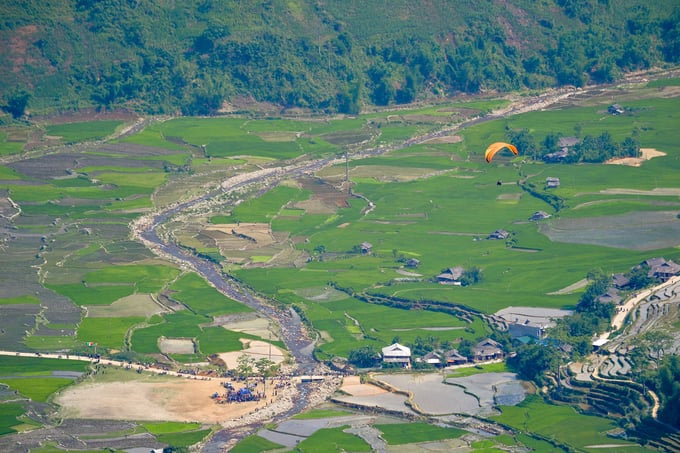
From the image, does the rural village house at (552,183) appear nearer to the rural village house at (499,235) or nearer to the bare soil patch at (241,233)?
the rural village house at (499,235)

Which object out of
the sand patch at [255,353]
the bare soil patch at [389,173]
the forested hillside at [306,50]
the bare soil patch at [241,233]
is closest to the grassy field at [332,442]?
the sand patch at [255,353]

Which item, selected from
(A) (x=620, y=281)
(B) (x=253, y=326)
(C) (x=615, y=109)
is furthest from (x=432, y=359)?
(C) (x=615, y=109)

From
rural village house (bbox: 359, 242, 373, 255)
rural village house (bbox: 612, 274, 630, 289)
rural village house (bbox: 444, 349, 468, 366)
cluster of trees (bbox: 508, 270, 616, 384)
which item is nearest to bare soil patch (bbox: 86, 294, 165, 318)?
rural village house (bbox: 359, 242, 373, 255)

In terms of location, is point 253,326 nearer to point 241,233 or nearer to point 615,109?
point 241,233

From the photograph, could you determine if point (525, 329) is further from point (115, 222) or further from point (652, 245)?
point (115, 222)

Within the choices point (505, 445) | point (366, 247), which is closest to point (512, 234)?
point (366, 247)

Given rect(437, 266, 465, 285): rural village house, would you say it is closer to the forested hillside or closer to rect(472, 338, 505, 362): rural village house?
rect(472, 338, 505, 362): rural village house

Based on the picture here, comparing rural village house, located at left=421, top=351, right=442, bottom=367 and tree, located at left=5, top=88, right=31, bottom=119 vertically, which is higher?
tree, located at left=5, top=88, right=31, bottom=119
